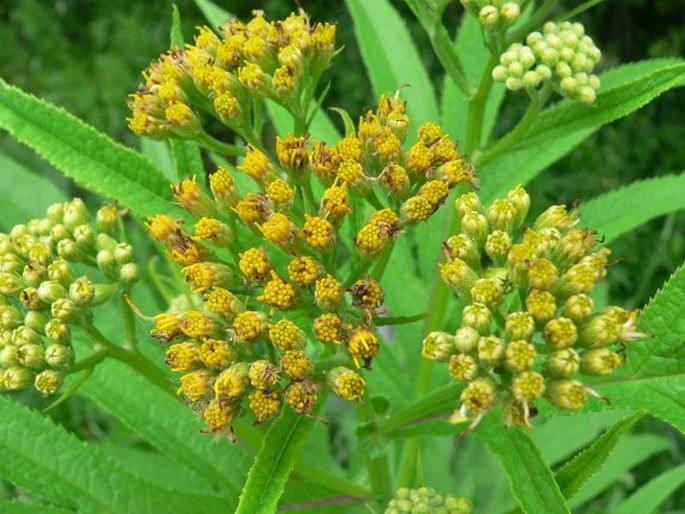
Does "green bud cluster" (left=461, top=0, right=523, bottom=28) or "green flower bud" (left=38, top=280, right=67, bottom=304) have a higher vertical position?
"green bud cluster" (left=461, top=0, right=523, bottom=28)

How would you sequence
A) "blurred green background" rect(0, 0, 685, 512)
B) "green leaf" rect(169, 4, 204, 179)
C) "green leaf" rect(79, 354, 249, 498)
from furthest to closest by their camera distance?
"blurred green background" rect(0, 0, 685, 512) → "green leaf" rect(79, 354, 249, 498) → "green leaf" rect(169, 4, 204, 179)

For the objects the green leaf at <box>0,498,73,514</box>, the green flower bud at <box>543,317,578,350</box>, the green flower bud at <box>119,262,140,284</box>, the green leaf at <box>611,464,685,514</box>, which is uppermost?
the green flower bud at <box>119,262,140,284</box>

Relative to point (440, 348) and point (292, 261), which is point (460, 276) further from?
point (292, 261)

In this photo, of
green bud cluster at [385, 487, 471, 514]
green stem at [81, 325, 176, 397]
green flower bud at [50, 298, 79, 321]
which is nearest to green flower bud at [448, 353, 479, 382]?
green bud cluster at [385, 487, 471, 514]

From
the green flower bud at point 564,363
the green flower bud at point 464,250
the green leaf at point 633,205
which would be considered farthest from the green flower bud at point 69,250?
the green leaf at point 633,205

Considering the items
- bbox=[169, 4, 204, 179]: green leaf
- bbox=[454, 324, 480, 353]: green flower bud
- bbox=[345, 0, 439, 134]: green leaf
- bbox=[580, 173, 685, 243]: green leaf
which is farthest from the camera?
bbox=[345, 0, 439, 134]: green leaf

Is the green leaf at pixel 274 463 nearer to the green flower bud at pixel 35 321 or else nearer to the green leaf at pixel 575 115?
the green flower bud at pixel 35 321

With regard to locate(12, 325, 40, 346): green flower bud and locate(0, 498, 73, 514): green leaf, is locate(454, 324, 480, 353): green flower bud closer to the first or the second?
locate(12, 325, 40, 346): green flower bud
